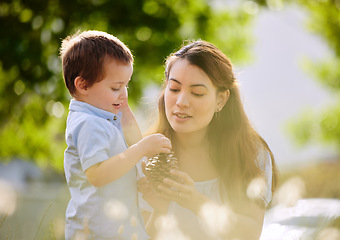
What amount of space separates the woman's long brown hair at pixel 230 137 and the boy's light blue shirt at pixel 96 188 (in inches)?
44.7

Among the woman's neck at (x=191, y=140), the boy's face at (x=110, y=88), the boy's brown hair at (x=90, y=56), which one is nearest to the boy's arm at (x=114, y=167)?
the boy's face at (x=110, y=88)

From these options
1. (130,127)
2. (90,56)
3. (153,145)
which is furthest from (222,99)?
(90,56)

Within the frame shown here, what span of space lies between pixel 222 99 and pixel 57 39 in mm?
6221

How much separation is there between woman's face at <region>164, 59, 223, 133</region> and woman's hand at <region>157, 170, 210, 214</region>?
52 centimetres

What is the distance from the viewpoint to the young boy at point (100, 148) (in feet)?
6.84

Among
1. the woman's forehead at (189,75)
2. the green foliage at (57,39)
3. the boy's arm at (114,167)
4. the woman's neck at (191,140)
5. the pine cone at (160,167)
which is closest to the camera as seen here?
the boy's arm at (114,167)

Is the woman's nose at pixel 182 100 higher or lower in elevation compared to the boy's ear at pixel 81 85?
higher

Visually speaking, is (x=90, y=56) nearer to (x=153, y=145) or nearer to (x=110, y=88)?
(x=110, y=88)

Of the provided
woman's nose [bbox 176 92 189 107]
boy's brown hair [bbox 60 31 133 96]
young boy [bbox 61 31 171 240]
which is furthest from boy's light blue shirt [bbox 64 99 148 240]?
woman's nose [bbox 176 92 189 107]

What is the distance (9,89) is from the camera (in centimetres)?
905

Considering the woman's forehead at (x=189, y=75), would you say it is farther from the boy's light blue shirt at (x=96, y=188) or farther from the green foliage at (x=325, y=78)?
the green foliage at (x=325, y=78)

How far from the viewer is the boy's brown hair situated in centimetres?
221

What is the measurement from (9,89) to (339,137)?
8618 millimetres

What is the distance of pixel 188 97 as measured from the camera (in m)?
2.92
